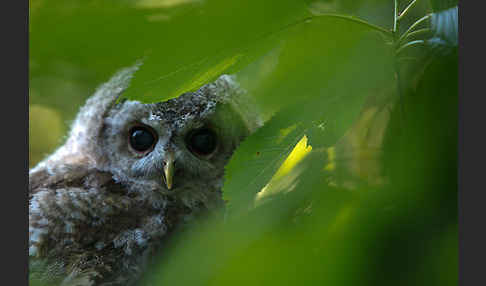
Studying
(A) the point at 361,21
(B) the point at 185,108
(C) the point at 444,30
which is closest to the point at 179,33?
(A) the point at 361,21

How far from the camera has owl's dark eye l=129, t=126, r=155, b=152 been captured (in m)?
1.89

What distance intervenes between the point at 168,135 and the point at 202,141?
0.17 metres

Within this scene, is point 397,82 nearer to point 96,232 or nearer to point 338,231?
point 338,231

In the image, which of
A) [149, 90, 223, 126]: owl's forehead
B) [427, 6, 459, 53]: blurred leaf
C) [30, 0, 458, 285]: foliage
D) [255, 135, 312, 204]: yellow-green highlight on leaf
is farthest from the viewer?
[149, 90, 223, 126]: owl's forehead

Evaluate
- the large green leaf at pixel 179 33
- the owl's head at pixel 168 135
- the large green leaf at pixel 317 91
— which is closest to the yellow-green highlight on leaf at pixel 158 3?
the large green leaf at pixel 179 33

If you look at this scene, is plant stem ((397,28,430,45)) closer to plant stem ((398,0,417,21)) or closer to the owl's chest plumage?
plant stem ((398,0,417,21))

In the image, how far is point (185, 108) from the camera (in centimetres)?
174

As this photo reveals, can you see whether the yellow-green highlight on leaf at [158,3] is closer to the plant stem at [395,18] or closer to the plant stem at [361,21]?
the plant stem at [361,21]

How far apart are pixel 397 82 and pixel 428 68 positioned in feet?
0.21

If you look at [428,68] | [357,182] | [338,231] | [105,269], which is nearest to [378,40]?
[428,68]

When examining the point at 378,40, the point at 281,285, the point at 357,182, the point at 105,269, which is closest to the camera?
the point at 281,285

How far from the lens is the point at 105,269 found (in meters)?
1.39

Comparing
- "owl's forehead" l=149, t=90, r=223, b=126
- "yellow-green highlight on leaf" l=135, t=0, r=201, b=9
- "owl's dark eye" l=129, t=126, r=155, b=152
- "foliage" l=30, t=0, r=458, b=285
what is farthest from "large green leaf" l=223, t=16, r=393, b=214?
"owl's dark eye" l=129, t=126, r=155, b=152

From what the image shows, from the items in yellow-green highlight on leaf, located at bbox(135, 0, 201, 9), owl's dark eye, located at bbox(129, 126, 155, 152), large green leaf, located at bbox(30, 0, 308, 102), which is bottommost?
large green leaf, located at bbox(30, 0, 308, 102)
